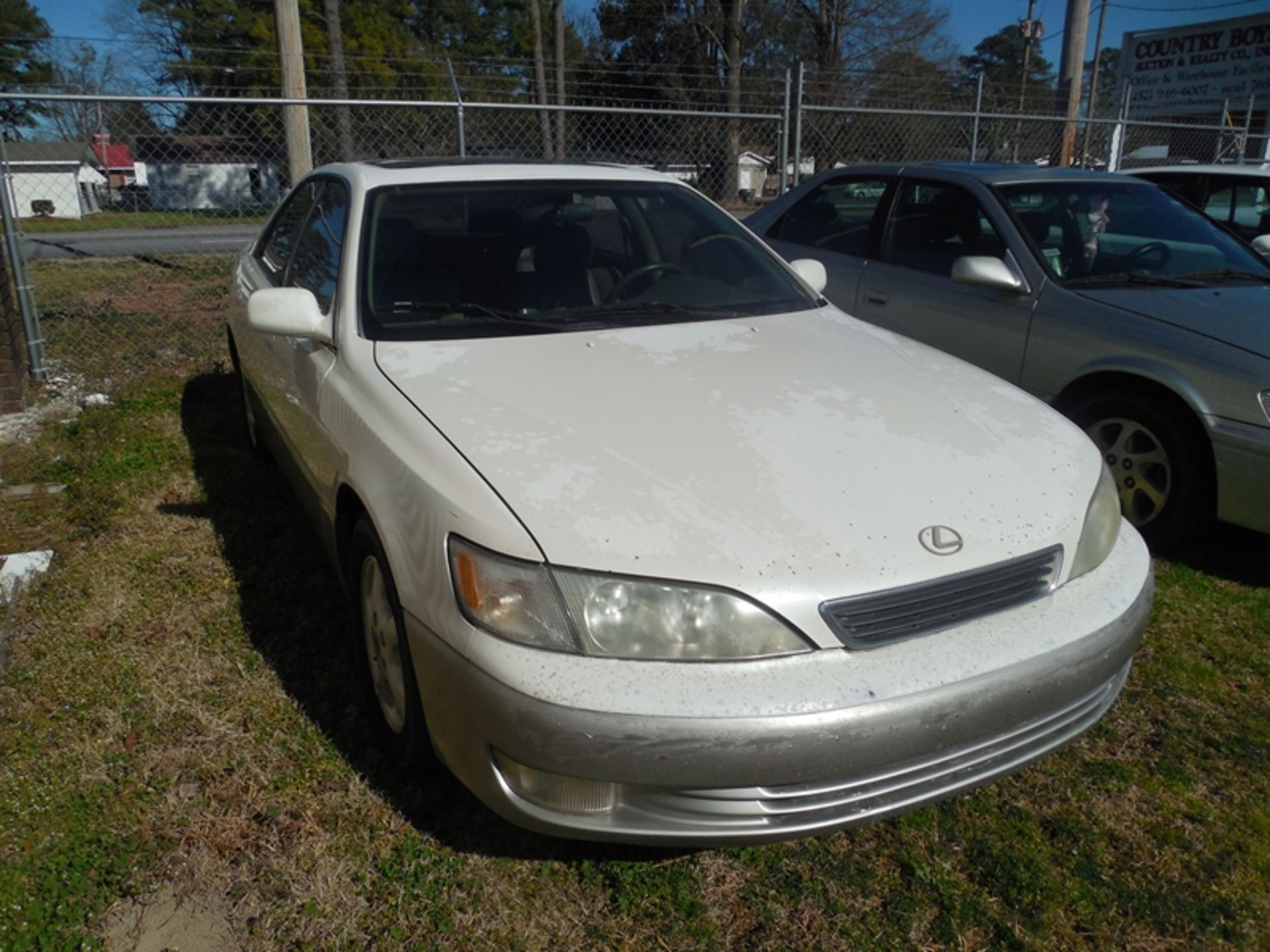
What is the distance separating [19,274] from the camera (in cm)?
600

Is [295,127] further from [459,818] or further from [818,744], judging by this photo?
[818,744]

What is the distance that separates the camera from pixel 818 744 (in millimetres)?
1821

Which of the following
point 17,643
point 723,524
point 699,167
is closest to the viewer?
point 723,524

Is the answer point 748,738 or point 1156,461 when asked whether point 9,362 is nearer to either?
point 748,738

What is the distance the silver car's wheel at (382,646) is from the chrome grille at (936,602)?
103 cm

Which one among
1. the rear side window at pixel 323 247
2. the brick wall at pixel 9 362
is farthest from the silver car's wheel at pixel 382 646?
the brick wall at pixel 9 362

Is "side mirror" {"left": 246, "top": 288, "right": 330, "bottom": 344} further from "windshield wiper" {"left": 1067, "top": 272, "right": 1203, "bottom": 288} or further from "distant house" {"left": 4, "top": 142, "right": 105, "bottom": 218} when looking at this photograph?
"distant house" {"left": 4, "top": 142, "right": 105, "bottom": 218}

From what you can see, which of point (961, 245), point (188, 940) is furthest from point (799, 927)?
point (961, 245)

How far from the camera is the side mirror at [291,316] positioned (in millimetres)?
2830

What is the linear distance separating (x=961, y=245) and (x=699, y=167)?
901cm

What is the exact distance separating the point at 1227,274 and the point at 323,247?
3825 mm

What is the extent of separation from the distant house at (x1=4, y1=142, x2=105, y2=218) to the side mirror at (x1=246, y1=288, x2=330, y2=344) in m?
11.1

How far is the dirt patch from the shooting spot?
2.08 m

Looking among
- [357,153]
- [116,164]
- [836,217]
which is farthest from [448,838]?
[116,164]
